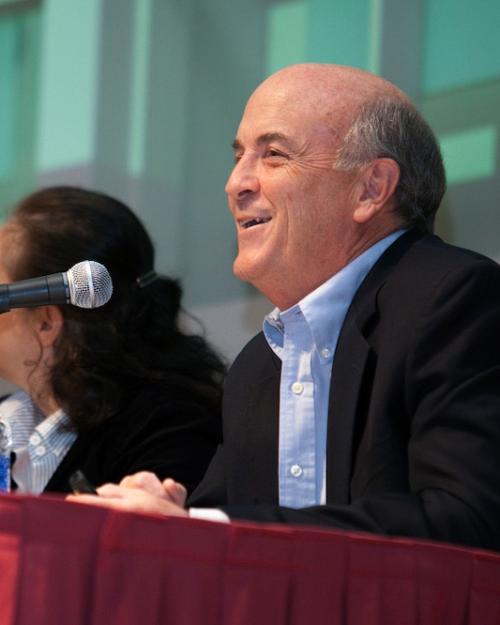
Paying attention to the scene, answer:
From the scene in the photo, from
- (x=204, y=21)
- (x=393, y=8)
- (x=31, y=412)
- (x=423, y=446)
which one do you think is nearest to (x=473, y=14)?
(x=393, y=8)

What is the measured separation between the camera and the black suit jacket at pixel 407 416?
64.0 inches

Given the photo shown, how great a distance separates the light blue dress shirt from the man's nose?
0.85ft

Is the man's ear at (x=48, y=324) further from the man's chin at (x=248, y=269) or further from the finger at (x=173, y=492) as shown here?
the finger at (x=173, y=492)

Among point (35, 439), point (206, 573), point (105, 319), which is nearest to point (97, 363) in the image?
point (105, 319)

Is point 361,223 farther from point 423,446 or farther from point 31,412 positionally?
point 31,412

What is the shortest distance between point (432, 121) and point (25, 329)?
1162 millimetres

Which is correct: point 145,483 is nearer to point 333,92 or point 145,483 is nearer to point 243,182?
point 243,182

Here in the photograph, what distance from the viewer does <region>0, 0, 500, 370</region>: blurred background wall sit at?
11.6 feet

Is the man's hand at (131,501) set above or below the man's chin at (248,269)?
below

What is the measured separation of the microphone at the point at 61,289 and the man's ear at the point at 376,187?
24.5 inches

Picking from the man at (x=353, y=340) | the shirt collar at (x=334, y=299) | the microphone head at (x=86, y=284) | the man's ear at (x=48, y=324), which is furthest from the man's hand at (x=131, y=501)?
the man's ear at (x=48, y=324)

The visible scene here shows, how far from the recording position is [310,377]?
6.63 feet

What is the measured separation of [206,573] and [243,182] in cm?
106

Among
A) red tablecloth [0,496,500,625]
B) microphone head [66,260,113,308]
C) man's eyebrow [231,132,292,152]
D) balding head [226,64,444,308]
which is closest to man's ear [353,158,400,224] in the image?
balding head [226,64,444,308]
